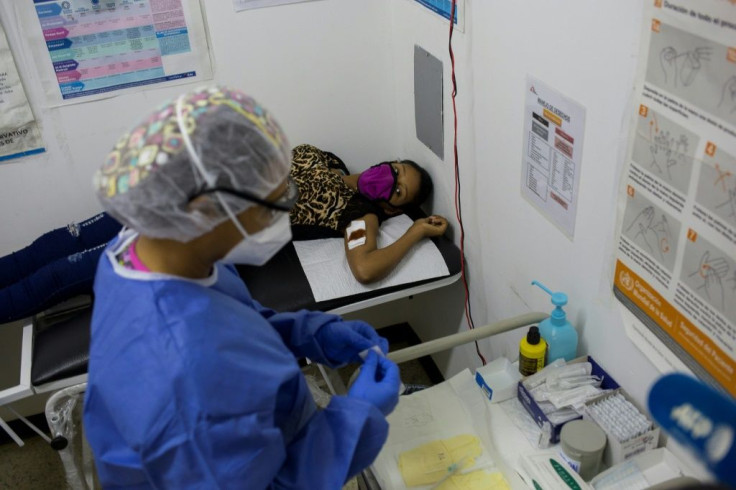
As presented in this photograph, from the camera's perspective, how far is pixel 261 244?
1066mm

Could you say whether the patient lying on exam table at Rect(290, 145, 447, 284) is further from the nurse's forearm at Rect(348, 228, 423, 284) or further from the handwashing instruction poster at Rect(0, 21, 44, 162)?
the handwashing instruction poster at Rect(0, 21, 44, 162)

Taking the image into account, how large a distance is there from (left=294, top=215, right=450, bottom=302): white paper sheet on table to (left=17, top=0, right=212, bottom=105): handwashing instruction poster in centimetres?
74

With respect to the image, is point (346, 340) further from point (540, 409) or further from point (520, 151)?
point (520, 151)

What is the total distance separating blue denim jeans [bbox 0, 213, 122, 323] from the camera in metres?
2.01

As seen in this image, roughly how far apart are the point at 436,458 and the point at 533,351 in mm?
318

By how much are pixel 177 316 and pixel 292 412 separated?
0.28 meters

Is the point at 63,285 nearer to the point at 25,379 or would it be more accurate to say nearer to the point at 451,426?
the point at 25,379

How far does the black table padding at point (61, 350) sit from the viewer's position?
1.83 meters

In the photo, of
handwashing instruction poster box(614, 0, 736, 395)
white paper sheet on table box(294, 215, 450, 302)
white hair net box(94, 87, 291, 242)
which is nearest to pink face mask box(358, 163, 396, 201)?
white paper sheet on table box(294, 215, 450, 302)

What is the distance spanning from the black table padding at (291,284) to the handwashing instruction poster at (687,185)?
84 cm

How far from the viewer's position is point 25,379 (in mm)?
1822

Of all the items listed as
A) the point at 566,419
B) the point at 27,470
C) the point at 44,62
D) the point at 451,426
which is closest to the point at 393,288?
the point at 451,426

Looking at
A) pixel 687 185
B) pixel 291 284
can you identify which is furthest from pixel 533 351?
pixel 291 284

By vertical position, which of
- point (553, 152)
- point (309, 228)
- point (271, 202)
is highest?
point (271, 202)
